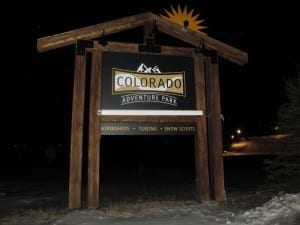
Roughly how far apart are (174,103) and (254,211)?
10.4ft

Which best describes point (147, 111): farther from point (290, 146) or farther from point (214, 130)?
point (290, 146)

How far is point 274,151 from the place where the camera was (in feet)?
31.8

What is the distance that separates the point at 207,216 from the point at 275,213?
123 cm

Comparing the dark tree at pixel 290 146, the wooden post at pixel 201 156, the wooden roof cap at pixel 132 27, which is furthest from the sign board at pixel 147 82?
the dark tree at pixel 290 146

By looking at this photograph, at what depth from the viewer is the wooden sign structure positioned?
874 centimetres

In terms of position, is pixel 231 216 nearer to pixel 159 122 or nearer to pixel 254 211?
pixel 254 211

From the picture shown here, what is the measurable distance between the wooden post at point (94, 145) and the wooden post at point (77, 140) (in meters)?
0.21

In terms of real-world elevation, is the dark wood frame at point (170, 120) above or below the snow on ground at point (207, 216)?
above

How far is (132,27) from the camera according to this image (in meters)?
9.83

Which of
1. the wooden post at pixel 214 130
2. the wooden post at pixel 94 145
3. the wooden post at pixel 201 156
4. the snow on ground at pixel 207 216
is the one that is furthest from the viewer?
the wooden post at pixel 214 130

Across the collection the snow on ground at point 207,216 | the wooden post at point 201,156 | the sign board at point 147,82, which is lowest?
the snow on ground at point 207,216

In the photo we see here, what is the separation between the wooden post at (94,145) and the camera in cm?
872

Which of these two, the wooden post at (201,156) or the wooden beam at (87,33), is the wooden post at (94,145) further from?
the wooden post at (201,156)

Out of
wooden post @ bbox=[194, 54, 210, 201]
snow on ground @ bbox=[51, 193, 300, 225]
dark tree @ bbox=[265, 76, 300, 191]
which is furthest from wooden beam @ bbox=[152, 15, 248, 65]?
snow on ground @ bbox=[51, 193, 300, 225]
